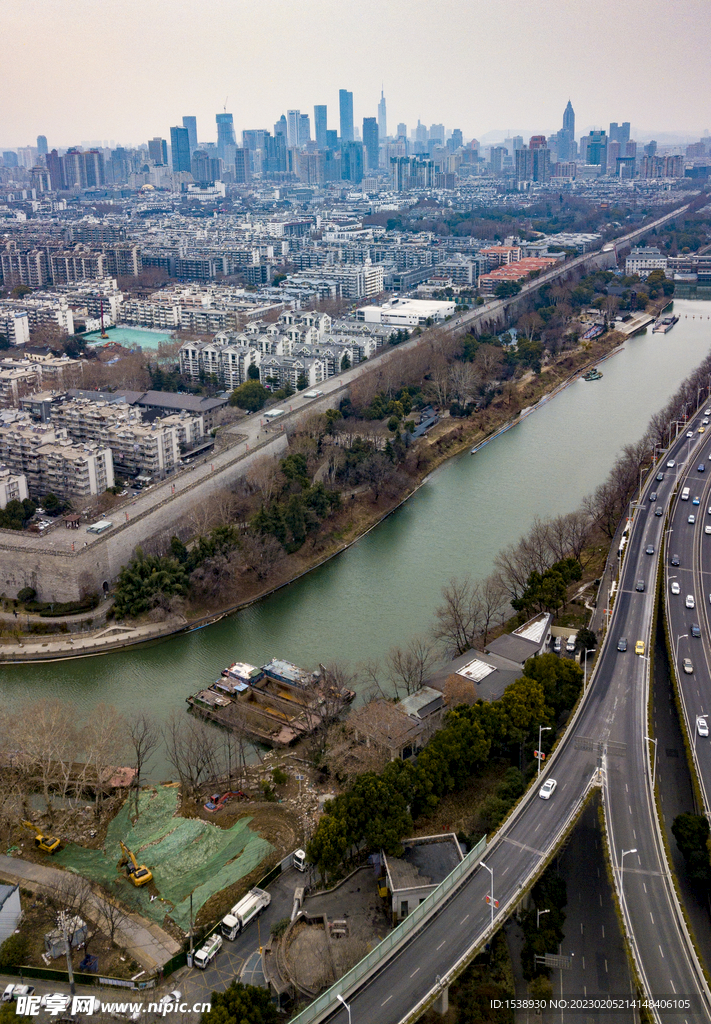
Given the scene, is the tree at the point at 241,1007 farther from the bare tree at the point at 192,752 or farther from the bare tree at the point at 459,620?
the bare tree at the point at 459,620

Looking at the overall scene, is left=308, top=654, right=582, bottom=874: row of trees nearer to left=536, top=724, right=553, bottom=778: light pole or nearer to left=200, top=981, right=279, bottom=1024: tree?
left=536, top=724, right=553, bottom=778: light pole

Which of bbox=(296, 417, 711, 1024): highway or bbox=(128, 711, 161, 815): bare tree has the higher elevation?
bbox=(296, 417, 711, 1024): highway

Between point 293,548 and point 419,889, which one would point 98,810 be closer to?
point 419,889

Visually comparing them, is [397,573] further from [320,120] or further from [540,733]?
[320,120]

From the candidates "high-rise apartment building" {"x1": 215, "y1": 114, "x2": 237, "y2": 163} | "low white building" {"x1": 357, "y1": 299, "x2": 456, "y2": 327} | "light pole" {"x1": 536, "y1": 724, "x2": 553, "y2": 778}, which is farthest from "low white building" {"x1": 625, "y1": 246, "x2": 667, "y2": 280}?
"high-rise apartment building" {"x1": 215, "y1": 114, "x2": 237, "y2": 163}

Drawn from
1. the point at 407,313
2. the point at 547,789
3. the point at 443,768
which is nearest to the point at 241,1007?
the point at 443,768

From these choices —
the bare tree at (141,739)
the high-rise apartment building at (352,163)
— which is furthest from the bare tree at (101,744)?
the high-rise apartment building at (352,163)
